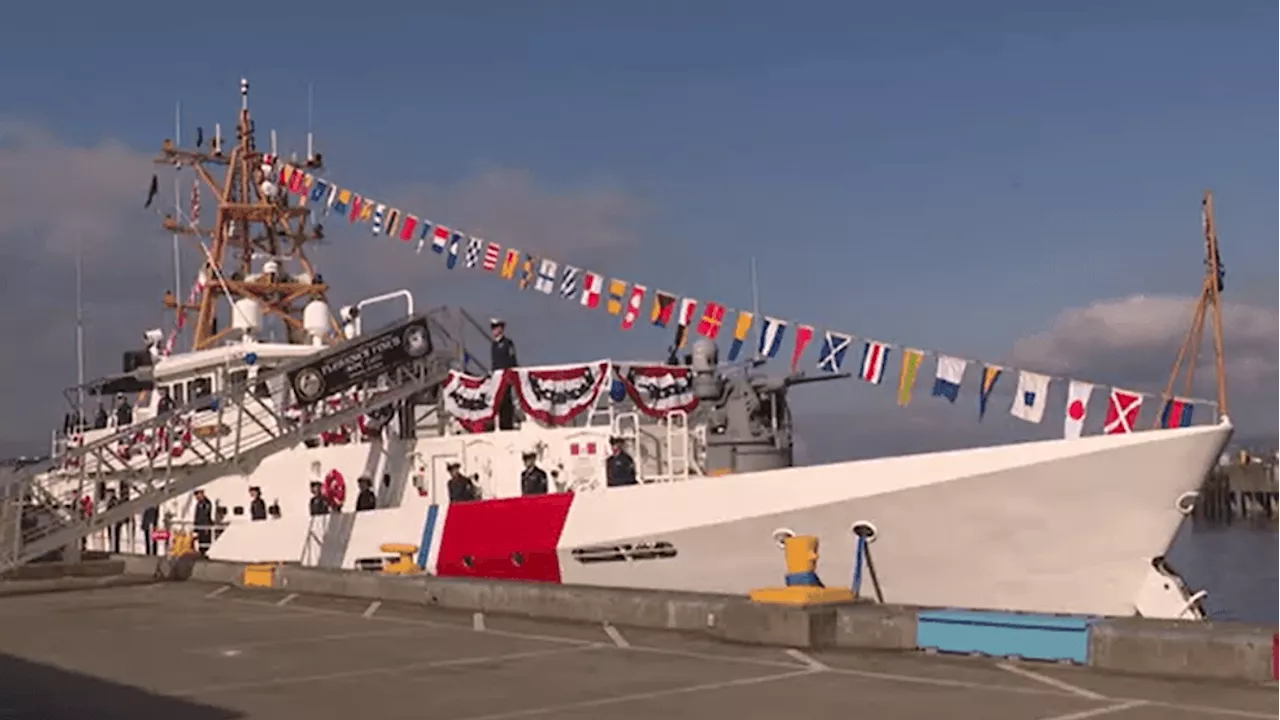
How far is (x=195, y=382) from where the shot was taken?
2219cm

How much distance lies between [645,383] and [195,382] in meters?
8.98

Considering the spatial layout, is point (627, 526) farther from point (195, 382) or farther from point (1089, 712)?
point (195, 382)

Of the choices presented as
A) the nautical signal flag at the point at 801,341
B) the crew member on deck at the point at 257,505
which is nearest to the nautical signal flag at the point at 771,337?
the nautical signal flag at the point at 801,341

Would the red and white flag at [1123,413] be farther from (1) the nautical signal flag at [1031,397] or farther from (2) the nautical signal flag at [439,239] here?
(2) the nautical signal flag at [439,239]

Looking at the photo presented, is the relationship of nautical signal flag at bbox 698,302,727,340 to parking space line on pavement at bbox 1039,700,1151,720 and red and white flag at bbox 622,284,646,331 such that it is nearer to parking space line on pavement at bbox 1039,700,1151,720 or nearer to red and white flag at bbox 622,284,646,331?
red and white flag at bbox 622,284,646,331

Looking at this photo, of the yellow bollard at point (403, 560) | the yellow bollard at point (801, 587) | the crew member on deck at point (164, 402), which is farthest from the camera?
the crew member on deck at point (164, 402)

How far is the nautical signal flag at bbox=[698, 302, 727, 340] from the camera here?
17.6 metres

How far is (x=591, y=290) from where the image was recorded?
19.3 metres

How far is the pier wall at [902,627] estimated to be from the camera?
8555 mm

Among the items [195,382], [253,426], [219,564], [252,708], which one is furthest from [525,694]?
[195,382]

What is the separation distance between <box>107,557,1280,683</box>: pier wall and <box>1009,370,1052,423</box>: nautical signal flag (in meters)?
4.02

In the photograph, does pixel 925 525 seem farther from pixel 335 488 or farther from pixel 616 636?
pixel 335 488

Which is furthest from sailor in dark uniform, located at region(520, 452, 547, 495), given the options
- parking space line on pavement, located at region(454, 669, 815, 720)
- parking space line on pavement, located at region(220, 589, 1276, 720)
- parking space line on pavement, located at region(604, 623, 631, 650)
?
parking space line on pavement, located at region(454, 669, 815, 720)

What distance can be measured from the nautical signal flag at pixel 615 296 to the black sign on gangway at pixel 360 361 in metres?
2.87
